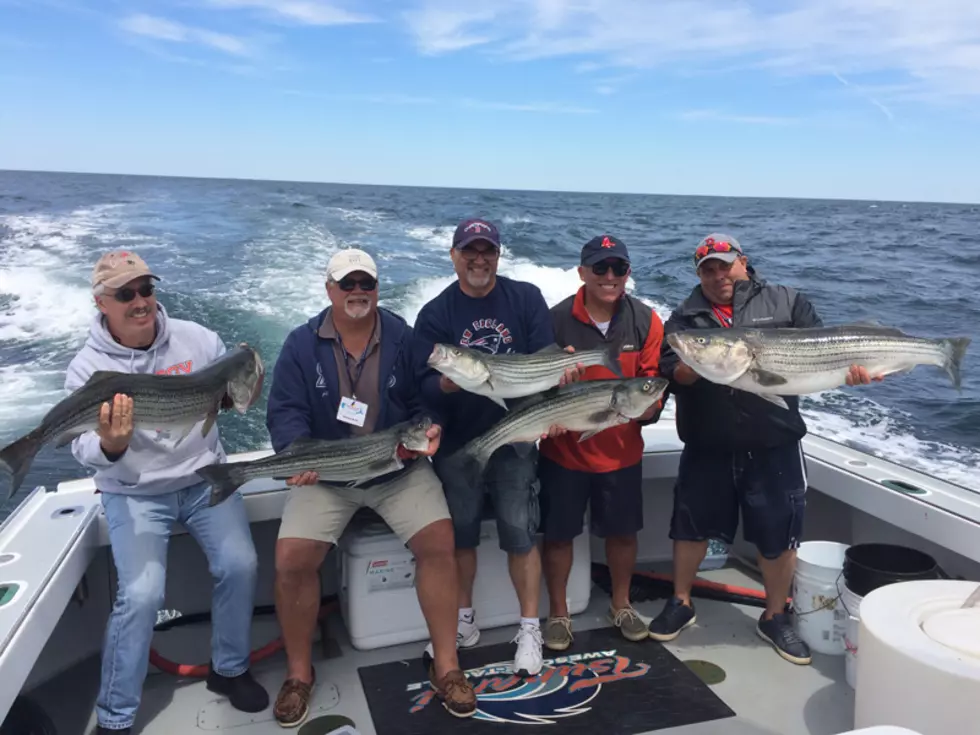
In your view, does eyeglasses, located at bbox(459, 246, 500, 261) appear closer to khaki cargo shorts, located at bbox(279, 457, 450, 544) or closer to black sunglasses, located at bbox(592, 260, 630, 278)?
black sunglasses, located at bbox(592, 260, 630, 278)

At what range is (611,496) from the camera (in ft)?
12.2

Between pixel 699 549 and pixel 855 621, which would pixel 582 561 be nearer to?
pixel 699 549

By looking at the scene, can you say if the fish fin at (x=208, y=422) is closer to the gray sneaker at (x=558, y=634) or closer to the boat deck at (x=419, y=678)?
the boat deck at (x=419, y=678)

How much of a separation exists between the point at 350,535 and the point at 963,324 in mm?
13252

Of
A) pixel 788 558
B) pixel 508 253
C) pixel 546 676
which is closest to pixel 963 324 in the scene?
pixel 508 253

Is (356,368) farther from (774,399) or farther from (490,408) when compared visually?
(774,399)

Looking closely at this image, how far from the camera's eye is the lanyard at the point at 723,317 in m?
3.58

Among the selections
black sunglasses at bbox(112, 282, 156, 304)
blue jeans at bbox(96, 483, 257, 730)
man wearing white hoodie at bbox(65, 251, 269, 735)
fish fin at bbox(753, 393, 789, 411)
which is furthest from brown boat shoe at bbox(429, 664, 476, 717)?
black sunglasses at bbox(112, 282, 156, 304)

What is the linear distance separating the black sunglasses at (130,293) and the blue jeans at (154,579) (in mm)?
844

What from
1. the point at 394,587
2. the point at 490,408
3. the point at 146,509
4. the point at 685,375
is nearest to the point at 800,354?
the point at 685,375

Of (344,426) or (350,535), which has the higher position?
(344,426)

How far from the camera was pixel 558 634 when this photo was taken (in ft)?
12.3

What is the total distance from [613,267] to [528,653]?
1837 mm

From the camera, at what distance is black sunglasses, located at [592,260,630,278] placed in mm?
3523
